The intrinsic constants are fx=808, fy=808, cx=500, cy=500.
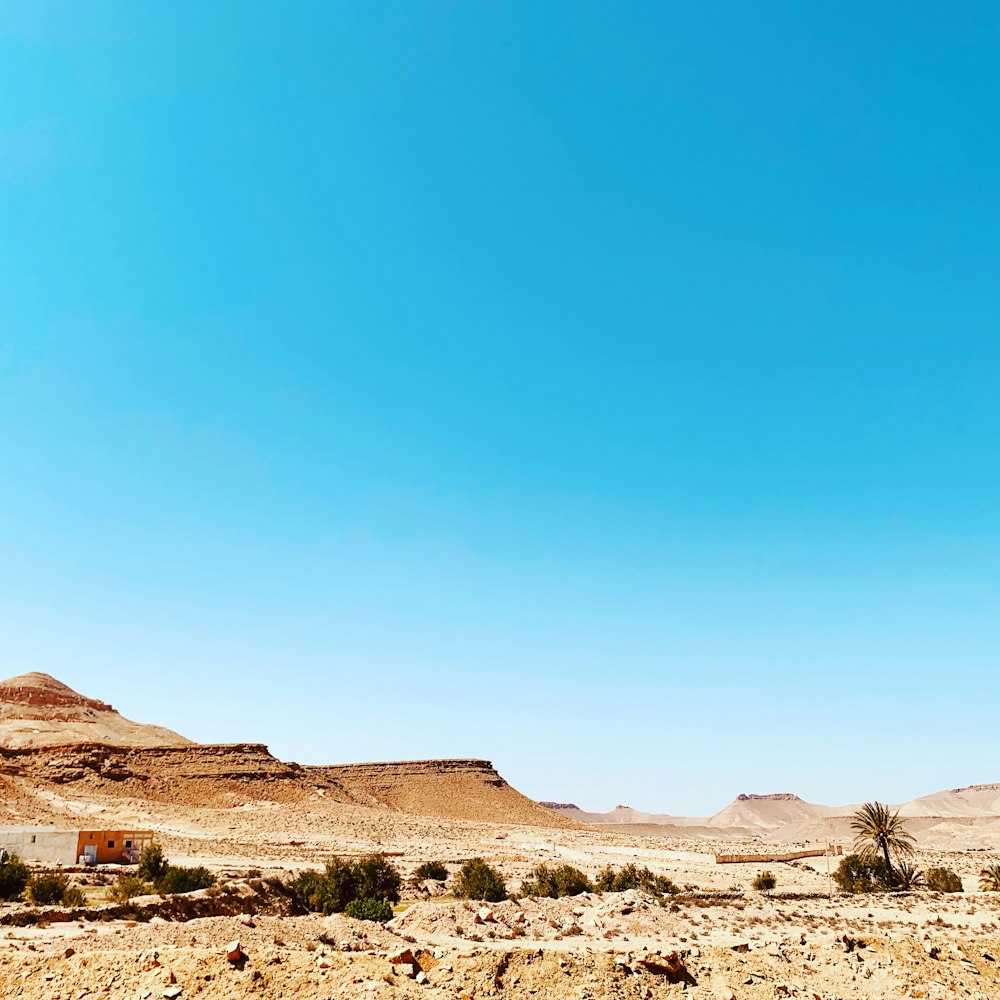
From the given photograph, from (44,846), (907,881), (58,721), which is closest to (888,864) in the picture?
(907,881)

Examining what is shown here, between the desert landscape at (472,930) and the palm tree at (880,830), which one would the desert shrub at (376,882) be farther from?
the palm tree at (880,830)

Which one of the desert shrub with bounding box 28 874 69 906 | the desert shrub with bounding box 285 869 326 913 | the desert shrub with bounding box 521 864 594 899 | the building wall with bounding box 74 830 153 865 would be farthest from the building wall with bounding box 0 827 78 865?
the desert shrub with bounding box 521 864 594 899

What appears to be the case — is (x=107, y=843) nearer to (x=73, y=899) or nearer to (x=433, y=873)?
(x=433, y=873)

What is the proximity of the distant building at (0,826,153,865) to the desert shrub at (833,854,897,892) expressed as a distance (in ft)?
140

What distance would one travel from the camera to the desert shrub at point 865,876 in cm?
4659

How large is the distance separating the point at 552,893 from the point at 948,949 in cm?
1981

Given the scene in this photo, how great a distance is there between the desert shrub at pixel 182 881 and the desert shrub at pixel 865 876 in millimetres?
35582

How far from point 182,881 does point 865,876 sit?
38.9 meters

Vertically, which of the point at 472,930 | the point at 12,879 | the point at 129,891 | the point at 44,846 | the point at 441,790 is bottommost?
the point at 472,930

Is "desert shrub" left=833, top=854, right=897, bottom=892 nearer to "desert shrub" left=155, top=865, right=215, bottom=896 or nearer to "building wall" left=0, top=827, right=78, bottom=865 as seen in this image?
"desert shrub" left=155, top=865, right=215, bottom=896

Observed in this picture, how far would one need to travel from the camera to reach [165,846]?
5894cm

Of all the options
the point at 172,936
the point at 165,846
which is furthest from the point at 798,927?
the point at 165,846

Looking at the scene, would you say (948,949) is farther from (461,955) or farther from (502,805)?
(502,805)

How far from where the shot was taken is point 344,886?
115 ft
